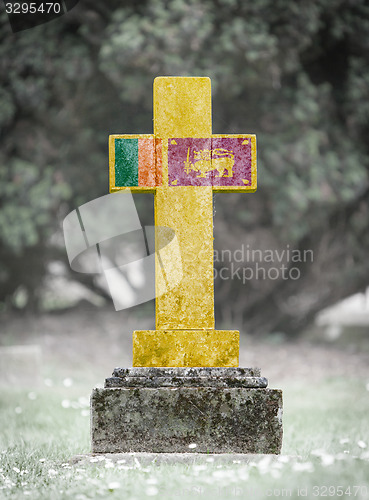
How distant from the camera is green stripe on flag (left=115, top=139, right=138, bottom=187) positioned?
3701 millimetres

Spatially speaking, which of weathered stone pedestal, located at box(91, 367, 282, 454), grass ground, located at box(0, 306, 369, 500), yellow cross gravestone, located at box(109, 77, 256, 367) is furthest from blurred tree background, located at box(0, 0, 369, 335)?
weathered stone pedestal, located at box(91, 367, 282, 454)

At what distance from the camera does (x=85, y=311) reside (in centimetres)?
1105

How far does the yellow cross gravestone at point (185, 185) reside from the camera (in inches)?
139

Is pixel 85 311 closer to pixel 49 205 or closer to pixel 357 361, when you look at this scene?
pixel 49 205

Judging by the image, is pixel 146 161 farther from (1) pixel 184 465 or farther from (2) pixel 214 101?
(2) pixel 214 101

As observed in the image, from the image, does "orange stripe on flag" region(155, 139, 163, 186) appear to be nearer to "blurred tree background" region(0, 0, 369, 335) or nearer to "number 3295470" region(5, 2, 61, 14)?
"blurred tree background" region(0, 0, 369, 335)

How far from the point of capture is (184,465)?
3068 millimetres

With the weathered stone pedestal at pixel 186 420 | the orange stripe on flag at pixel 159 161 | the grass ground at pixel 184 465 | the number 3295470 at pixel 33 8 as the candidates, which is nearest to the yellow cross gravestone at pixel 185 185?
Answer: the orange stripe on flag at pixel 159 161

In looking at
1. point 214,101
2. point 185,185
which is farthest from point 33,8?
point 185,185

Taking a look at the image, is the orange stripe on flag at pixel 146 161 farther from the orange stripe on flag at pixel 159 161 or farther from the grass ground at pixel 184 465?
the grass ground at pixel 184 465

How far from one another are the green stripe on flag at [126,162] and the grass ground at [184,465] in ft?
5.54

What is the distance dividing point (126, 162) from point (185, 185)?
411 millimetres

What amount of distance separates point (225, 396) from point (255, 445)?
320 mm

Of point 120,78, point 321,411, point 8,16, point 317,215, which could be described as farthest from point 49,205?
point 321,411
